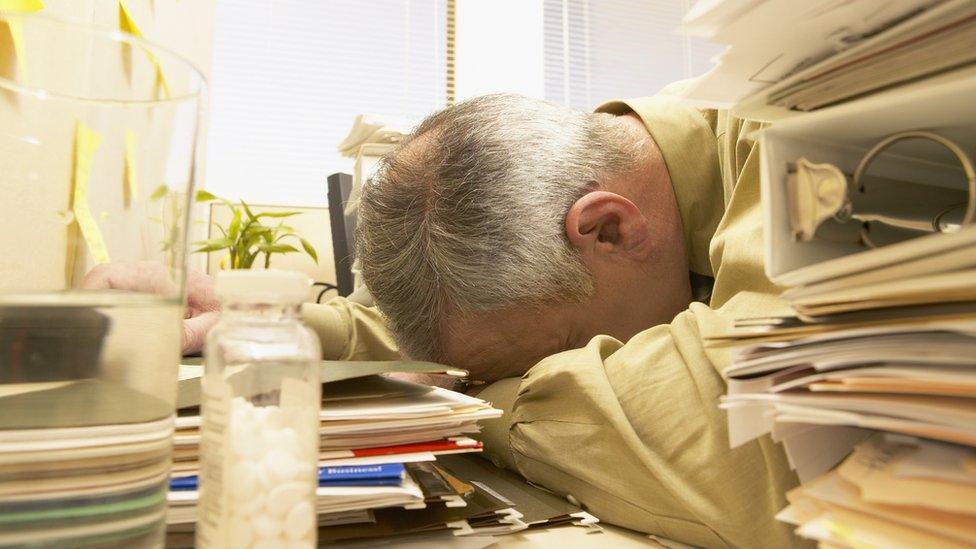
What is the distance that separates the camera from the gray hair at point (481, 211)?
0.76 m

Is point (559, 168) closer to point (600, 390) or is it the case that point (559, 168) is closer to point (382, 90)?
point (600, 390)

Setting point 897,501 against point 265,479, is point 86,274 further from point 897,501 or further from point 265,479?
point 897,501

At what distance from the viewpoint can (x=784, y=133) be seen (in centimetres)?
32

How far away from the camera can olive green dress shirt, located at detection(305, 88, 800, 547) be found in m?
0.44

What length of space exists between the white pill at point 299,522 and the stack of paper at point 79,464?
0.07m

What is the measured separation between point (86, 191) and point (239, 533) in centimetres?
18

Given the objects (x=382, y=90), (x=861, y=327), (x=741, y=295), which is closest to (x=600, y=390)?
(x=741, y=295)

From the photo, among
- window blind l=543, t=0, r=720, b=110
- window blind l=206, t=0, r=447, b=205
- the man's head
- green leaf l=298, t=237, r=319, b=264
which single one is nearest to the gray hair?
the man's head

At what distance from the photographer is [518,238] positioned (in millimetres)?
750

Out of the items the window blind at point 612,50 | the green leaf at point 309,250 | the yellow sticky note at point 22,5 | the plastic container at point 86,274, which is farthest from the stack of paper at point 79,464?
the window blind at point 612,50

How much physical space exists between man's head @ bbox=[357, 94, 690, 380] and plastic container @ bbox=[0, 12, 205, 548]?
1.51ft

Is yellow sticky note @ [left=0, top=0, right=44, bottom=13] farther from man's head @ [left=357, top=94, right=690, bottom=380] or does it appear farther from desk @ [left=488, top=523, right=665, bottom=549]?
desk @ [left=488, top=523, right=665, bottom=549]

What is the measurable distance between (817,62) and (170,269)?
0.33m

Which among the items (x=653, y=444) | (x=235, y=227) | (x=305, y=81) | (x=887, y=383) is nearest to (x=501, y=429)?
(x=653, y=444)
